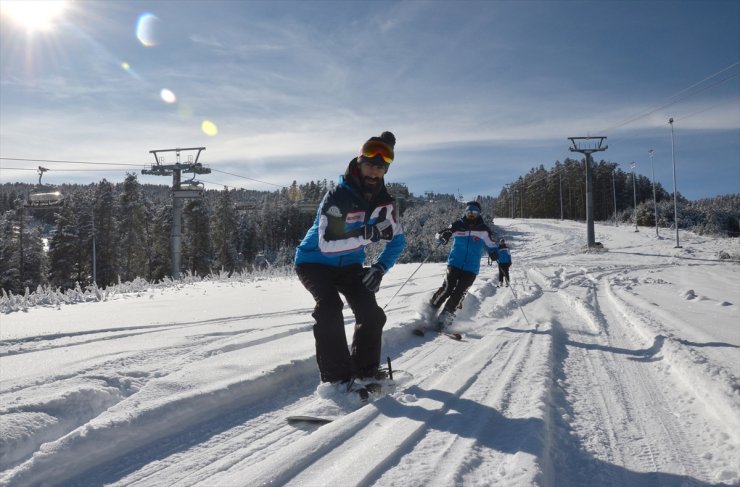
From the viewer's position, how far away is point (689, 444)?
97.8 inches

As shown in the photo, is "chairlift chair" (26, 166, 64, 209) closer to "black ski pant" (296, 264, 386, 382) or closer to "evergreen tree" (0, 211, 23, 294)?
"evergreen tree" (0, 211, 23, 294)

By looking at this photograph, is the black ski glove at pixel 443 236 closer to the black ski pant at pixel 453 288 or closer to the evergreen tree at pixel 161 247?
the black ski pant at pixel 453 288

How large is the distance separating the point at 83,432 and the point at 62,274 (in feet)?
153

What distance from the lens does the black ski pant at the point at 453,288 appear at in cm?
649

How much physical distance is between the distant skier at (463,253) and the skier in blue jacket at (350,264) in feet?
10.5

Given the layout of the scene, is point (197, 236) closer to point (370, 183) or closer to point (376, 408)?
point (370, 183)

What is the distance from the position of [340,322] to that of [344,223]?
28.9 inches

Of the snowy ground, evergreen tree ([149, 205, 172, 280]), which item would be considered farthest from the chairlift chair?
the snowy ground

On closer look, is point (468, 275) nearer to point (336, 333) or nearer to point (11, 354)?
point (336, 333)

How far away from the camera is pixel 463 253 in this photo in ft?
22.4

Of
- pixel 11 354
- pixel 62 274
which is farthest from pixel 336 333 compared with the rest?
pixel 62 274

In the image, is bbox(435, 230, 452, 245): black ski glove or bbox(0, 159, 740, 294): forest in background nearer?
bbox(435, 230, 452, 245): black ski glove

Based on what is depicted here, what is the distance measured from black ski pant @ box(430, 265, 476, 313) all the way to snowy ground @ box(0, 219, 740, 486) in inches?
25.4

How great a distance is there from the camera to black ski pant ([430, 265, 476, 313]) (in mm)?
→ 6493
